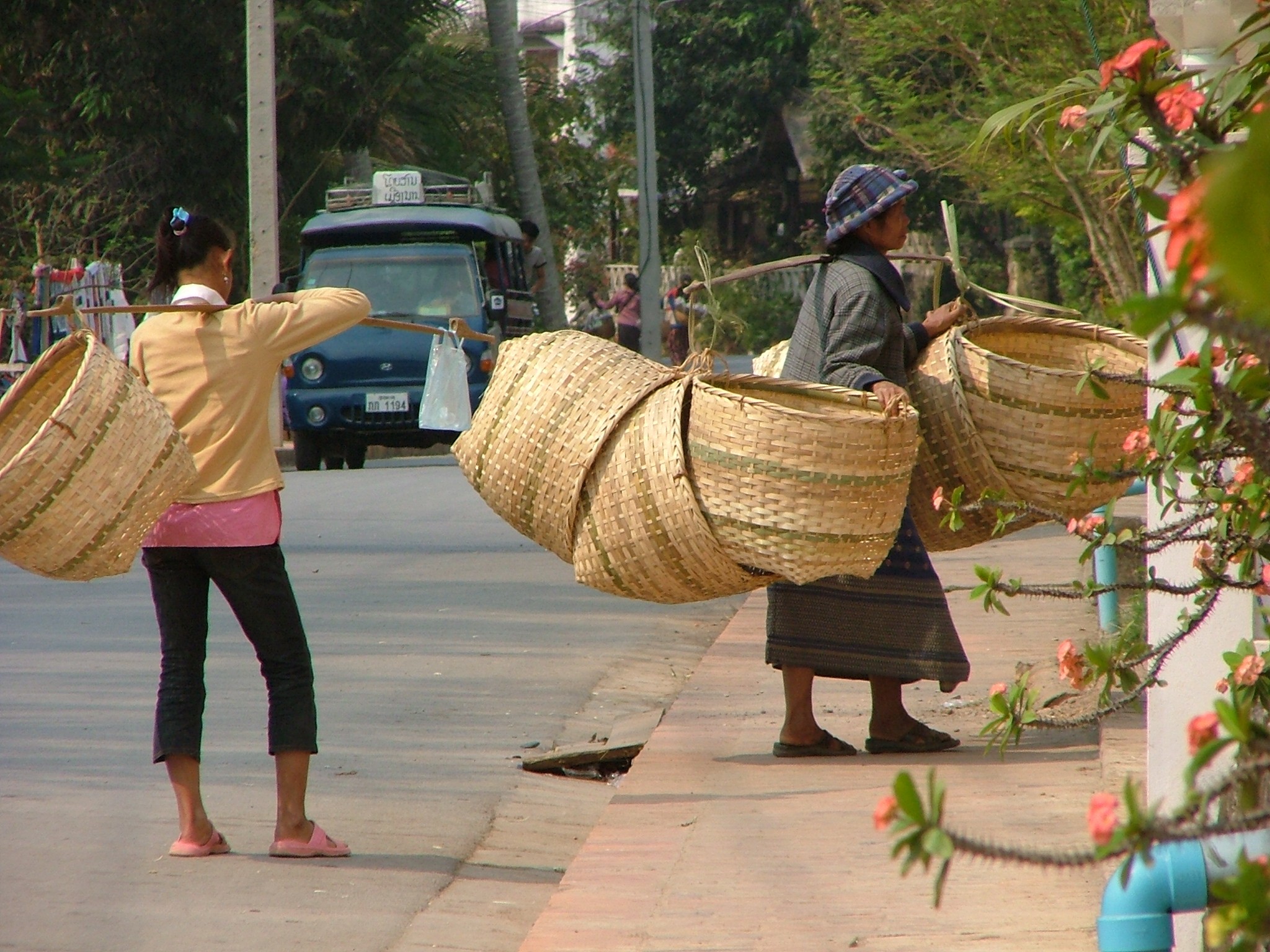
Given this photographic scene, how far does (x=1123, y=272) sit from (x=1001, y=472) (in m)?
8.63

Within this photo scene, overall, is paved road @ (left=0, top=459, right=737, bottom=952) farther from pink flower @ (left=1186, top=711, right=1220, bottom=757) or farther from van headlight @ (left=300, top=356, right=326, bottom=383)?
van headlight @ (left=300, top=356, right=326, bottom=383)

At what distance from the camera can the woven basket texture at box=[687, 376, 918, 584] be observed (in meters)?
4.15

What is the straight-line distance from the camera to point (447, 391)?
5.24 m

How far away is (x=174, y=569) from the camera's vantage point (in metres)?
4.40

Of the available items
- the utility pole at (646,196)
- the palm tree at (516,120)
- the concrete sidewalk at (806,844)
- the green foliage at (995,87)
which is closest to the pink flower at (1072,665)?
the concrete sidewalk at (806,844)

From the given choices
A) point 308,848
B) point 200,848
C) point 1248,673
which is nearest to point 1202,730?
point 1248,673

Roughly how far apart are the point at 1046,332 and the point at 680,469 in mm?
1367

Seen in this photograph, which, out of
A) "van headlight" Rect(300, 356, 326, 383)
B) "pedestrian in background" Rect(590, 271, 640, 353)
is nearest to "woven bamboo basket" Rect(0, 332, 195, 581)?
"van headlight" Rect(300, 356, 326, 383)

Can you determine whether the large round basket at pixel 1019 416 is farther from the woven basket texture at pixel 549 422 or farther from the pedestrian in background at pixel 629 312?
the pedestrian in background at pixel 629 312

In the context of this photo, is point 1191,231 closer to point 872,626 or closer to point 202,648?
point 202,648

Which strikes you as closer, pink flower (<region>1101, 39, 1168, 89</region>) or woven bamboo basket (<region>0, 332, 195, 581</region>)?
pink flower (<region>1101, 39, 1168, 89</region>)

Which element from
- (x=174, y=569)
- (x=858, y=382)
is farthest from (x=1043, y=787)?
(x=174, y=569)

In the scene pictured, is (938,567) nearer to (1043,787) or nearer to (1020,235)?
(1043,787)

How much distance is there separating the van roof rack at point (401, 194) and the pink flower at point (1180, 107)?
18.0 m
